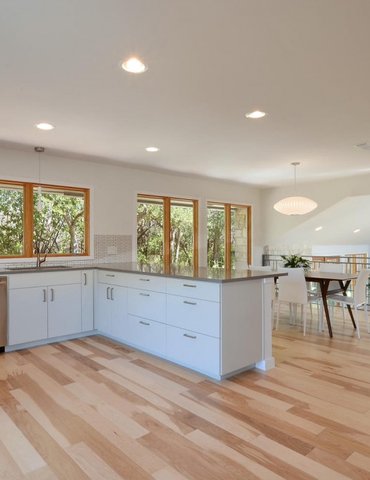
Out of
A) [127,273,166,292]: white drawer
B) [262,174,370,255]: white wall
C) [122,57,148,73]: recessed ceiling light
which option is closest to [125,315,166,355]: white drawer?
[127,273,166,292]: white drawer

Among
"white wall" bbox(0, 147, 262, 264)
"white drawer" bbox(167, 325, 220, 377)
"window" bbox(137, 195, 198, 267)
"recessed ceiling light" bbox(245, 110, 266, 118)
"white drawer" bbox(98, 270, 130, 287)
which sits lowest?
"white drawer" bbox(167, 325, 220, 377)

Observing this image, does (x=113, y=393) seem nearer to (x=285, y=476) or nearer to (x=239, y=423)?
(x=239, y=423)

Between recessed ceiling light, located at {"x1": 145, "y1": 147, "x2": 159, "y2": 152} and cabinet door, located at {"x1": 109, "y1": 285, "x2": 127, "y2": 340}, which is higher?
recessed ceiling light, located at {"x1": 145, "y1": 147, "x2": 159, "y2": 152}

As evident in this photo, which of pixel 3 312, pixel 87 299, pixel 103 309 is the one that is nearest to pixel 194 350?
pixel 103 309

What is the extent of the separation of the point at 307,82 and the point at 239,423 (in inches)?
94.6

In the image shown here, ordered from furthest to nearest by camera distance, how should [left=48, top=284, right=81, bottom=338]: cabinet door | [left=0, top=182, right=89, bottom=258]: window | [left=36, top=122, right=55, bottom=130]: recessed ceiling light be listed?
[left=0, top=182, right=89, bottom=258]: window
[left=48, top=284, right=81, bottom=338]: cabinet door
[left=36, top=122, right=55, bottom=130]: recessed ceiling light

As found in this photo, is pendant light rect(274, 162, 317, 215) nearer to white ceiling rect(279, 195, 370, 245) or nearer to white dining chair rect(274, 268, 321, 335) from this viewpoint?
white dining chair rect(274, 268, 321, 335)

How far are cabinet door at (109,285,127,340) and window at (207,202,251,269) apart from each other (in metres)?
2.76

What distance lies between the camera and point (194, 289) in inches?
127

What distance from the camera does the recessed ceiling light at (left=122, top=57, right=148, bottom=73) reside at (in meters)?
2.21

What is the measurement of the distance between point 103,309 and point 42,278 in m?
0.83

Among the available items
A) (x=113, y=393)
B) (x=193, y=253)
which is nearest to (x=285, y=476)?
(x=113, y=393)

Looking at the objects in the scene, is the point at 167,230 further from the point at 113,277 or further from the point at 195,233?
the point at 113,277

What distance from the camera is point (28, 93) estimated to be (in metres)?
2.70
